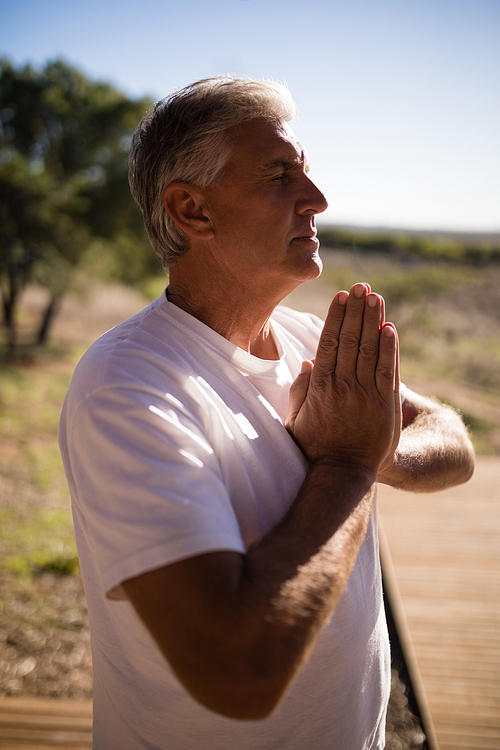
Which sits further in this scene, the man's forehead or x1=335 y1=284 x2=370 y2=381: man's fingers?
the man's forehead

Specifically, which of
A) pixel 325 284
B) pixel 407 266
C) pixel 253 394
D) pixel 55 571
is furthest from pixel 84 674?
pixel 407 266

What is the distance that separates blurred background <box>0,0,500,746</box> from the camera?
3.38m

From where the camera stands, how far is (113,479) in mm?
618

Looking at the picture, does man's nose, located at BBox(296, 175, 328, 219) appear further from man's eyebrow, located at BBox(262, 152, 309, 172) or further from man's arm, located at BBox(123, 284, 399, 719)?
man's arm, located at BBox(123, 284, 399, 719)

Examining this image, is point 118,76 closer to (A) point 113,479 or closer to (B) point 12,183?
(B) point 12,183

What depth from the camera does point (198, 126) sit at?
2.91ft

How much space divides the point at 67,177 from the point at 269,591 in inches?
376

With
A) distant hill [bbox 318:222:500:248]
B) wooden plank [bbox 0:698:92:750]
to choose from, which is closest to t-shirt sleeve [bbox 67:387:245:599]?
wooden plank [bbox 0:698:92:750]

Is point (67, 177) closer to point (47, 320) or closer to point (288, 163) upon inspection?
point (47, 320)

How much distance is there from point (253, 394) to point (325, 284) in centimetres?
991

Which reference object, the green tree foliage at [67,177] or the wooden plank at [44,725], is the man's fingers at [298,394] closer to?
the wooden plank at [44,725]

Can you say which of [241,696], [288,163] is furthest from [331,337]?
[241,696]

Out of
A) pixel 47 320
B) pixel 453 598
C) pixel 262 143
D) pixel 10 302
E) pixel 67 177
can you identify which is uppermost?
pixel 262 143

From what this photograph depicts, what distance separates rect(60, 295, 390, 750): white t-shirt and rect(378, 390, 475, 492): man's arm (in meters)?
0.15
